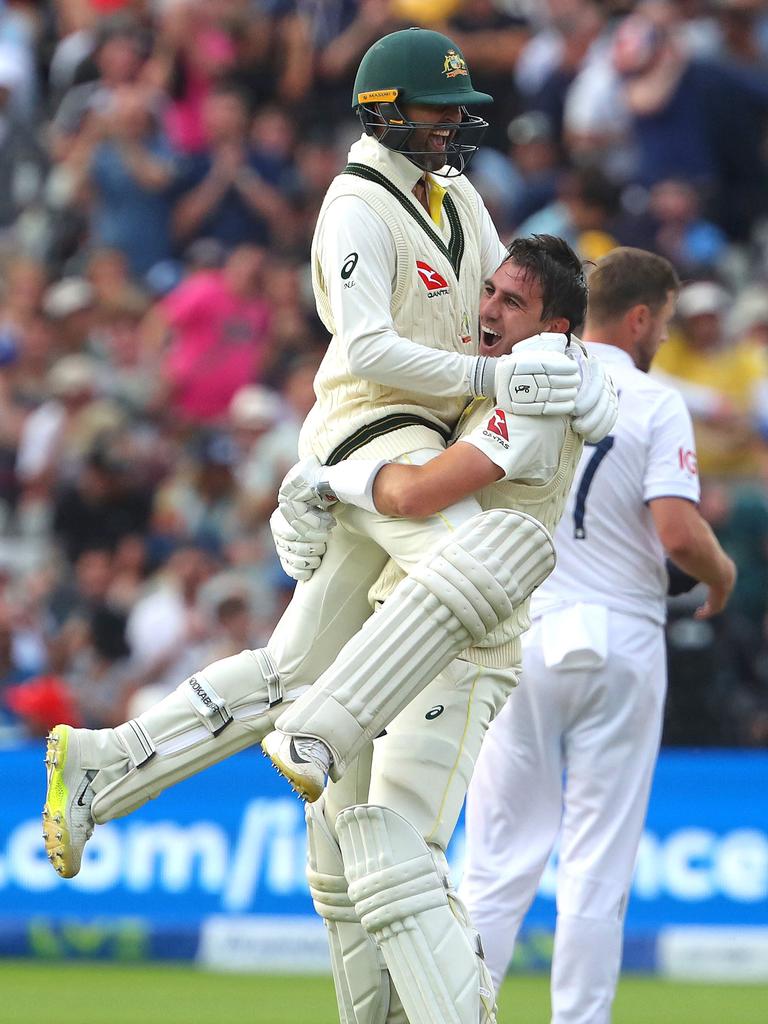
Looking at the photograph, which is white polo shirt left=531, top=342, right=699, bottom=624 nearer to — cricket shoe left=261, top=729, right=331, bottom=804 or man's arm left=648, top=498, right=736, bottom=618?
man's arm left=648, top=498, right=736, bottom=618

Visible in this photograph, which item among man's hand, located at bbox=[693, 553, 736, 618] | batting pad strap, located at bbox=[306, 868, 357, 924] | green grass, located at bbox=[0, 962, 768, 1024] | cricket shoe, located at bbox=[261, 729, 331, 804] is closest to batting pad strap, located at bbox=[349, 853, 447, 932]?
cricket shoe, located at bbox=[261, 729, 331, 804]

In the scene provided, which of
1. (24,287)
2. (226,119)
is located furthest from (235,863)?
(226,119)

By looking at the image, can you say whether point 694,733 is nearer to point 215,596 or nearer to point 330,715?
point 215,596

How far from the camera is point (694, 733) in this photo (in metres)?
8.80

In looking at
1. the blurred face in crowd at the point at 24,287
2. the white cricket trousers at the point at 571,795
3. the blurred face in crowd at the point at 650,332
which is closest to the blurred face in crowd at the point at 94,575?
the blurred face in crowd at the point at 24,287

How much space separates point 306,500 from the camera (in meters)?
5.02

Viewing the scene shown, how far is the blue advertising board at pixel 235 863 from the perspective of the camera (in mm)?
8320

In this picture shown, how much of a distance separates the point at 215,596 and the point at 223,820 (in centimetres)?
149

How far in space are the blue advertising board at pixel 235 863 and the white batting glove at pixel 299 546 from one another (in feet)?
11.6

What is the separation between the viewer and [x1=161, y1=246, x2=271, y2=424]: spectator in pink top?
1143cm

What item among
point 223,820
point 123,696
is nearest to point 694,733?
point 223,820

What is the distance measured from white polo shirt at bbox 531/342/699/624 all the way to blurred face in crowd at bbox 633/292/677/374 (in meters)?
0.05

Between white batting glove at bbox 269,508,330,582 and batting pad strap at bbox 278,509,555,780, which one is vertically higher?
white batting glove at bbox 269,508,330,582

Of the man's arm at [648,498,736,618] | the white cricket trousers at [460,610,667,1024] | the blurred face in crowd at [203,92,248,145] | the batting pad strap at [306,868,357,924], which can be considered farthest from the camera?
the blurred face in crowd at [203,92,248,145]
